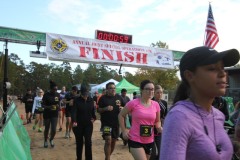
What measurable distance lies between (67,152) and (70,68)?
341 feet

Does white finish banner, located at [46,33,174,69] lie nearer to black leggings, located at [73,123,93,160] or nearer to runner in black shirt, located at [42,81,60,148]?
runner in black shirt, located at [42,81,60,148]

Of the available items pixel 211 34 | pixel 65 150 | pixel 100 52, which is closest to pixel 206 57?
pixel 65 150

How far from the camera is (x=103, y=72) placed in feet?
363

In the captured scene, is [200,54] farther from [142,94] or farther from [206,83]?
[142,94]

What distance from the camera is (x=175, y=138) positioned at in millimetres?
1422

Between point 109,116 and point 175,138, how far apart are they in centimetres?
566

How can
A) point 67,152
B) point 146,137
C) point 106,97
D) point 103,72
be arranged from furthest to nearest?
point 103,72 < point 67,152 < point 106,97 < point 146,137

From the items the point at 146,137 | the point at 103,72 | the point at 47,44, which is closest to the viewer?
the point at 146,137

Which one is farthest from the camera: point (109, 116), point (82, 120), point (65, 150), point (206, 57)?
point (65, 150)

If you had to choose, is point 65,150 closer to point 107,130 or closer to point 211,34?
point 107,130

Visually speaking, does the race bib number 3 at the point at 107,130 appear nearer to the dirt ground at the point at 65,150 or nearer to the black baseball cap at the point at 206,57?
the dirt ground at the point at 65,150

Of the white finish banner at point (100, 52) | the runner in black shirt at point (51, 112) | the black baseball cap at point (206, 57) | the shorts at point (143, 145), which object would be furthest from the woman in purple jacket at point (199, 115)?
the white finish banner at point (100, 52)

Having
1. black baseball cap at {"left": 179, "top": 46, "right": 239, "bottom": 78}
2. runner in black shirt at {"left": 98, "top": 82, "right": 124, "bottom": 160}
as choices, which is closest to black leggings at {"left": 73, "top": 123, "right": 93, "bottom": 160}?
runner in black shirt at {"left": 98, "top": 82, "right": 124, "bottom": 160}

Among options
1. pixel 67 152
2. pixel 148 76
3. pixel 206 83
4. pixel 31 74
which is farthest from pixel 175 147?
pixel 31 74
